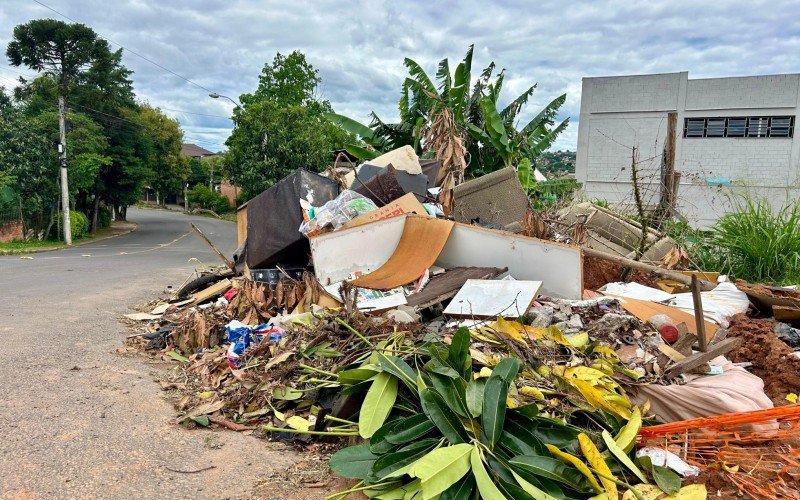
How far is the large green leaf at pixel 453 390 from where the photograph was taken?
259 centimetres

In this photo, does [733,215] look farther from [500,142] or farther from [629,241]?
[500,142]

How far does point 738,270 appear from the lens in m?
7.06

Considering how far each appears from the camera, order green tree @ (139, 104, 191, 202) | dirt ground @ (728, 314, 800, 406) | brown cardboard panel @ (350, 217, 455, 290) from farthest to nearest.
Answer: green tree @ (139, 104, 191, 202)
brown cardboard panel @ (350, 217, 455, 290)
dirt ground @ (728, 314, 800, 406)

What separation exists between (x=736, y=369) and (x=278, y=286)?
386 centimetres

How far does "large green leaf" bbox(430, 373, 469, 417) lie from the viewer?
259 centimetres

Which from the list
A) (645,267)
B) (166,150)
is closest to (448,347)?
(645,267)

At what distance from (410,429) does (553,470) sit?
2.15 feet

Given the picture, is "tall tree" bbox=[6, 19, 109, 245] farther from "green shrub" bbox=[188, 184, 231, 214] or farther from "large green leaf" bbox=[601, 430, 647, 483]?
"large green leaf" bbox=[601, 430, 647, 483]

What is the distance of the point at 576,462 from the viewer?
92.4 inches

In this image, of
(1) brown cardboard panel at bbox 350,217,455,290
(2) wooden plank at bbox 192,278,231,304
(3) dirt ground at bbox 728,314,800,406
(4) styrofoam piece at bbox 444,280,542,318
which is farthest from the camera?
(2) wooden plank at bbox 192,278,231,304

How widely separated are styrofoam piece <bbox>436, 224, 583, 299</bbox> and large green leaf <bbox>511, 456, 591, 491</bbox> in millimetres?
2533

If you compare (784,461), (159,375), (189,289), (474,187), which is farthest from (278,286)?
(784,461)

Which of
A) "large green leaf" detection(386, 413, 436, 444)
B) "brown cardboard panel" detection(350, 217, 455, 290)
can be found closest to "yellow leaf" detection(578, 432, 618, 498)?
"large green leaf" detection(386, 413, 436, 444)

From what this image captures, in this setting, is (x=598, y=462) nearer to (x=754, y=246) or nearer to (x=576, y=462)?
(x=576, y=462)
